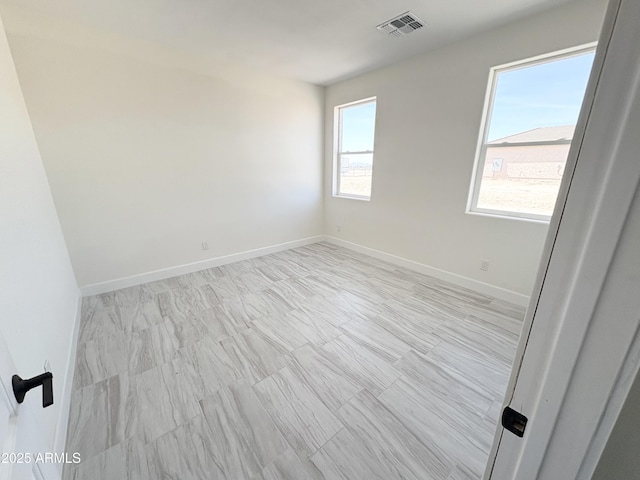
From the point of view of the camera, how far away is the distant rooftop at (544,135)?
2.22 m

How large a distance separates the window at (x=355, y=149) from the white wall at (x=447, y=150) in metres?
0.21

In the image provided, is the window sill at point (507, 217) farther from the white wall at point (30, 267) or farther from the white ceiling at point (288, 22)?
the white wall at point (30, 267)

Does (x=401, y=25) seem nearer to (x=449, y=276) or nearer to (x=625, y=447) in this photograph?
(x=449, y=276)

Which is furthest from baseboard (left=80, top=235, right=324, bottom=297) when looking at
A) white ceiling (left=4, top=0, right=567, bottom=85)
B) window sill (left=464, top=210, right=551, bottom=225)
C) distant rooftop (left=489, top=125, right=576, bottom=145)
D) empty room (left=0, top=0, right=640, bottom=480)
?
distant rooftop (left=489, top=125, right=576, bottom=145)

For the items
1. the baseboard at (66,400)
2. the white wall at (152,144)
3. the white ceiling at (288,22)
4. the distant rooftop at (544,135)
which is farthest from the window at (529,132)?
the baseboard at (66,400)

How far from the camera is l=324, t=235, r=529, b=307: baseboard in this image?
2693 mm

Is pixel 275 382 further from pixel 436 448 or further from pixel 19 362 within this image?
pixel 19 362

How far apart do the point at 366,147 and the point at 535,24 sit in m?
2.12

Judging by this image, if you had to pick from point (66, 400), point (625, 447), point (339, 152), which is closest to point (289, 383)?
point (66, 400)

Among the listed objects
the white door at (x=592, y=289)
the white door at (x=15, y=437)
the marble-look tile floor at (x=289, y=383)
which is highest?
the white door at (x=592, y=289)

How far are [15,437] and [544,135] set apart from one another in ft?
11.6

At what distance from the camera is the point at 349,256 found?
4094 millimetres

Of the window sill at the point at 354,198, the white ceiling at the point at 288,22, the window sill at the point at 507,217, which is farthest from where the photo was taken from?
Result: the window sill at the point at 354,198

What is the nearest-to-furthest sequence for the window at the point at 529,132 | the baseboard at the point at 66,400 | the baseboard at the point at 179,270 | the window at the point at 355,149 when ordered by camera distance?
the baseboard at the point at 66,400
the window at the point at 529,132
the baseboard at the point at 179,270
the window at the point at 355,149
